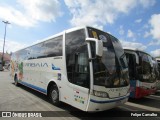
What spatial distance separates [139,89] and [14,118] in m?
6.05

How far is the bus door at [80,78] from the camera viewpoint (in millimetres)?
5543

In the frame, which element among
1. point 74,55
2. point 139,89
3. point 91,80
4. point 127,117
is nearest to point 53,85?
point 74,55

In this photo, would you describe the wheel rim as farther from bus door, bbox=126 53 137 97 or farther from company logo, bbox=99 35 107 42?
bus door, bbox=126 53 137 97

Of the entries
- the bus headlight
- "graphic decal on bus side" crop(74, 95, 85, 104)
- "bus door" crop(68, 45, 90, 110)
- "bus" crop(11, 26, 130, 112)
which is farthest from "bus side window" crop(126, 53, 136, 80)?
"graphic decal on bus side" crop(74, 95, 85, 104)

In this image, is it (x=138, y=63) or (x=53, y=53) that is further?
(x=138, y=63)

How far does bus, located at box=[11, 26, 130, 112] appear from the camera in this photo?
214 inches

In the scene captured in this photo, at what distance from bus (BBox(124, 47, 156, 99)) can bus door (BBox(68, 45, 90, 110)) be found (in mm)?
4062

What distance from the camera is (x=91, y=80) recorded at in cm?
539

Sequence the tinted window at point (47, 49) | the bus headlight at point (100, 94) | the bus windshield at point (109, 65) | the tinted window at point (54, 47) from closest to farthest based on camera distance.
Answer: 1. the bus headlight at point (100, 94)
2. the bus windshield at point (109, 65)
3. the tinted window at point (54, 47)
4. the tinted window at point (47, 49)

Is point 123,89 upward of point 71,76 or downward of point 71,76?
downward

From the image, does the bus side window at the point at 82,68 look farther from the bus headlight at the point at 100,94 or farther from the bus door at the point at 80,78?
the bus headlight at the point at 100,94

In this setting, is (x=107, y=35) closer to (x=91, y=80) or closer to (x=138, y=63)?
(x=91, y=80)

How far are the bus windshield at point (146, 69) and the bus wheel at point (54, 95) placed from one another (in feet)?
14.6

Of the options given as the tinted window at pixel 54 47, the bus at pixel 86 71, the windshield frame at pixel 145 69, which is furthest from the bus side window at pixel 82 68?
the windshield frame at pixel 145 69
